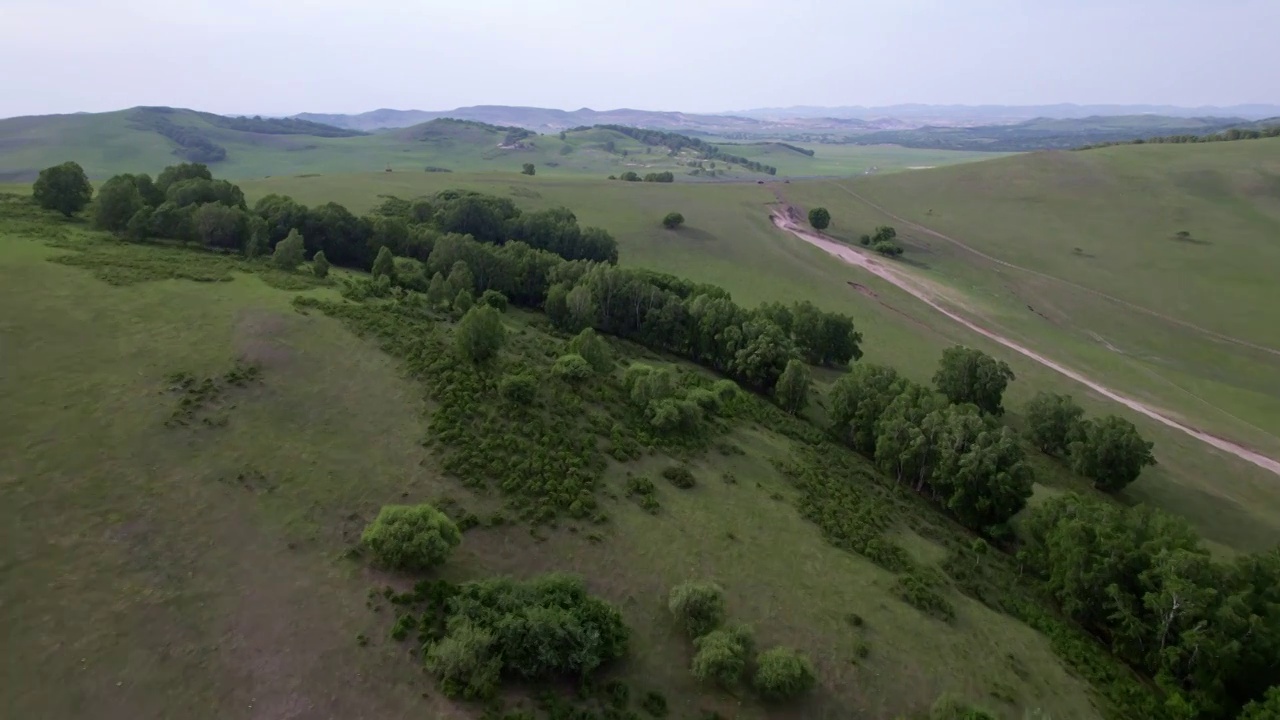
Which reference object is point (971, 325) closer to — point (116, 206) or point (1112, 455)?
point (1112, 455)

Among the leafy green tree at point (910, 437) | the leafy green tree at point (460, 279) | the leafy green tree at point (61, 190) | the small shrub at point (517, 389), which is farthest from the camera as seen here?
the leafy green tree at point (61, 190)

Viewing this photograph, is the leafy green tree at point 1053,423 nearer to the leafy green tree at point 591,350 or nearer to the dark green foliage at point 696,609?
the leafy green tree at point 591,350

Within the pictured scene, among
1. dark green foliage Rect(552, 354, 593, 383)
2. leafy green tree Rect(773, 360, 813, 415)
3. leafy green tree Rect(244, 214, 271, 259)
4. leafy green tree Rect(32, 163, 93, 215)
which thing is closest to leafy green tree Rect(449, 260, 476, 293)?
leafy green tree Rect(244, 214, 271, 259)

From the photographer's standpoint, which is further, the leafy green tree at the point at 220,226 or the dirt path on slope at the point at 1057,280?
the dirt path on slope at the point at 1057,280

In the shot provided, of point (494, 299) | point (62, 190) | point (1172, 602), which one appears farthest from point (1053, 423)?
point (62, 190)

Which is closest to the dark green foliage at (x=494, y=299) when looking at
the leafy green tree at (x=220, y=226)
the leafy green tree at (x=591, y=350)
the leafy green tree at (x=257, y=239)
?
the leafy green tree at (x=591, y=350)

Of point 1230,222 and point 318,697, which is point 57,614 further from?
point 1230,222
